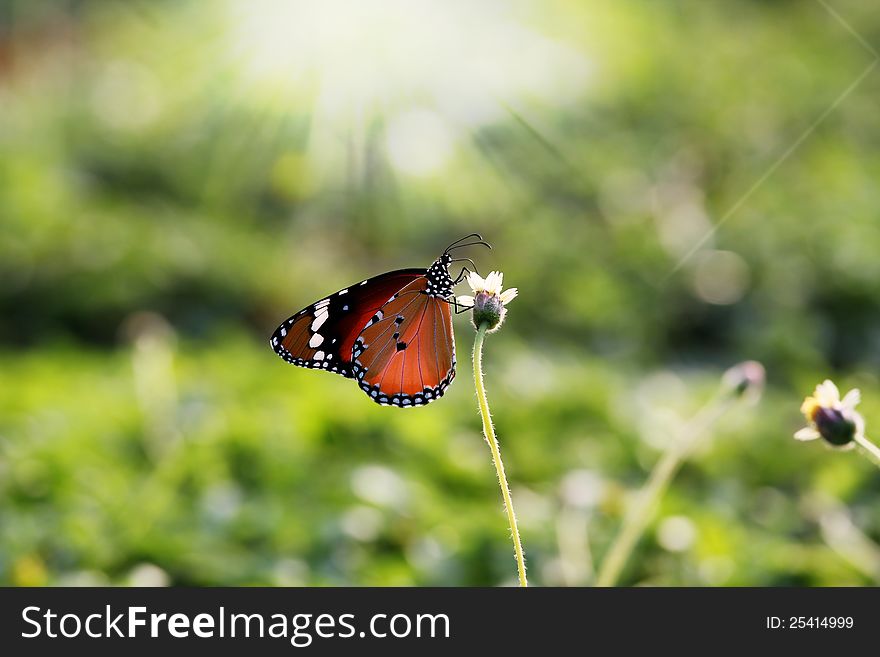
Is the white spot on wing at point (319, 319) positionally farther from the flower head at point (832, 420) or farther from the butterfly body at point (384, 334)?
the flower head at point (832, 420)

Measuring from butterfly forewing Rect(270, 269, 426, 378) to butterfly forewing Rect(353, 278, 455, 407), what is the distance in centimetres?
2

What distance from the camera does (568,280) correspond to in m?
3.85

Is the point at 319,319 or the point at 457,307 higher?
the point at 319,319

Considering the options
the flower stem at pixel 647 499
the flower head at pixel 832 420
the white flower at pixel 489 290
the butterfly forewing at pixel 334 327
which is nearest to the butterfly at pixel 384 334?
the butterfly forewing at pixel 334 327

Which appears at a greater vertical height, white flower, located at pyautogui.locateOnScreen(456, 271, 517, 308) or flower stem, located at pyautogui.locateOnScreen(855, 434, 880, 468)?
white flower, located at pyautogui.locateOnScreen(456, 271, 517, 308)

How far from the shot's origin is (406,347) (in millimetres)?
1432

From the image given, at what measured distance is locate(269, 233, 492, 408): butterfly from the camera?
1406mm

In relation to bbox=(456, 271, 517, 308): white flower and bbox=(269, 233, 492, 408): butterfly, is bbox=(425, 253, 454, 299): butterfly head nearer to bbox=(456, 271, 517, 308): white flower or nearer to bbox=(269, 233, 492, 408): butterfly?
bbox=(269, 233, 492, 408): butterfly

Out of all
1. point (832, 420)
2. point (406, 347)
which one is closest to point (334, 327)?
point (406, 347)

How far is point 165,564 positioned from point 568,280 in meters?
2.38

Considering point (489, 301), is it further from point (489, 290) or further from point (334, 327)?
point (334, 327)

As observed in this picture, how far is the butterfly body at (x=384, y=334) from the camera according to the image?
1.41 meters

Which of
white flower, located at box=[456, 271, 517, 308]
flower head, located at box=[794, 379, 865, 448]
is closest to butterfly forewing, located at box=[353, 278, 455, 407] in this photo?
white flower, located at box=[456, 271, 517, 308]

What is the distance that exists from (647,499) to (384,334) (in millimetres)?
504
